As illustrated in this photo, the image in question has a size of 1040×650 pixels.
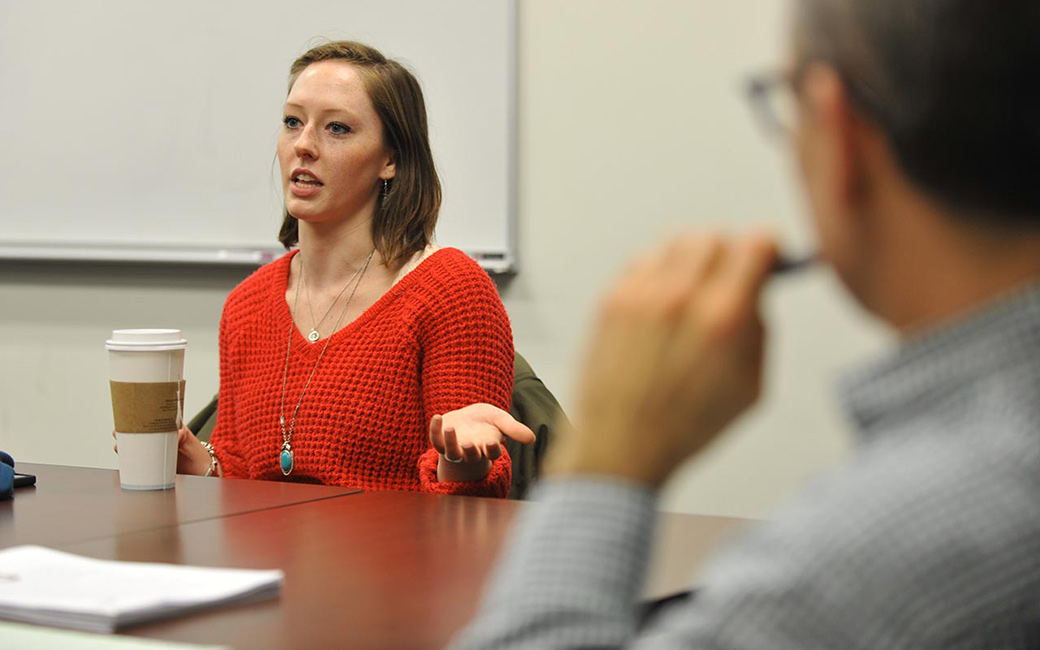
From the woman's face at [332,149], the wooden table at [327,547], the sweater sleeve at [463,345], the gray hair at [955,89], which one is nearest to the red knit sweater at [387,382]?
the sweater sleeve at [463,345]

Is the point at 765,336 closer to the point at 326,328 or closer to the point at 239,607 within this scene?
the point at 239,607

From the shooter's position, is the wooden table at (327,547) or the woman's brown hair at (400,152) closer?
the wooden table at (327,547)

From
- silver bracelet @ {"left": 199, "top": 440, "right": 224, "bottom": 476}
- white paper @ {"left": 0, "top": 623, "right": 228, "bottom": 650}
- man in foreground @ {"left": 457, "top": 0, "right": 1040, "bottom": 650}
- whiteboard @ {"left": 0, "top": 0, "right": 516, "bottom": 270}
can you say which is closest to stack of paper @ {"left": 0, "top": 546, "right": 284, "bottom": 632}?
white paper @ {"left": 0, "top": 623, "right": 228, "bottom": 650}

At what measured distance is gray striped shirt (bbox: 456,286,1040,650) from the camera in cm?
56

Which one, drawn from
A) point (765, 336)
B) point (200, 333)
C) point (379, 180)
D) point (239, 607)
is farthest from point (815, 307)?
point (765, 336)

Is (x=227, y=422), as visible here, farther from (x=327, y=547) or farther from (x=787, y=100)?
(x=787, y=100)

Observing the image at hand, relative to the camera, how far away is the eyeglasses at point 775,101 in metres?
0.65

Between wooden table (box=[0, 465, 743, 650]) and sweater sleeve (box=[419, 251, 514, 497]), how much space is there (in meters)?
0.37

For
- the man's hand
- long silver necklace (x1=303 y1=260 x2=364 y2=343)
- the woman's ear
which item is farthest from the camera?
the woman's ear

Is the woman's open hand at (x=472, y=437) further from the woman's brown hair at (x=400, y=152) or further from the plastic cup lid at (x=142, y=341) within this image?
the woman's brown hair at (x=400, y=152)

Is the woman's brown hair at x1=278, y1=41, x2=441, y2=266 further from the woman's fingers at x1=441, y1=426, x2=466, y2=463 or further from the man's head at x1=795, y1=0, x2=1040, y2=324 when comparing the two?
the man's head at x1=795, y1=0, x2=1040, y2=324

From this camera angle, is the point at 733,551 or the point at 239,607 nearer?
the point at 733,551

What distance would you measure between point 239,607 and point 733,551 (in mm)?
546

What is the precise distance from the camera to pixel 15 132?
12.0 feet
